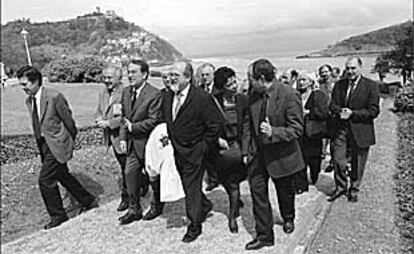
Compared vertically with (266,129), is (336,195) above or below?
below

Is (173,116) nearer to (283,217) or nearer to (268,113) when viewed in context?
(268,113)

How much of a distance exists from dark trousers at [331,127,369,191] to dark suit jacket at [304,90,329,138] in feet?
1.38

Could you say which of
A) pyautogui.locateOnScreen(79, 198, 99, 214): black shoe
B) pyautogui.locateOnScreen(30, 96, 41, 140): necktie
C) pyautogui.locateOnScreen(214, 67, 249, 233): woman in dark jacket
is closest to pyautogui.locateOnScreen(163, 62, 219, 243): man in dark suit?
pyautogui.locateOnScreen(214, 67, 249, 233): woman in dark jacket

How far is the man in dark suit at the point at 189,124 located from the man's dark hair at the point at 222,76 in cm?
64

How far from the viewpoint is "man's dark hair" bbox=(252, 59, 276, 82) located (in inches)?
159

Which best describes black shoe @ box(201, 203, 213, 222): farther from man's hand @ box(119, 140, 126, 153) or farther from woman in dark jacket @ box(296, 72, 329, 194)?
woman in dark jacket @ box(296, 72, 329, 194)

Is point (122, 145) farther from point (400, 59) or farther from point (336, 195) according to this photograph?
point (400, 59)

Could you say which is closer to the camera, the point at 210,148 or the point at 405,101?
the point at 210,148

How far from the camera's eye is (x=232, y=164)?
15.7ft

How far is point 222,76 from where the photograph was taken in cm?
502

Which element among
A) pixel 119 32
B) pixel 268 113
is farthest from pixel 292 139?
pixel 119 32

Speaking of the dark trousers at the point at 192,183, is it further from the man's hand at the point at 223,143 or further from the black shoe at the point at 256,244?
the black shoe at the point at 256,244

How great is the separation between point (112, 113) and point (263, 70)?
1921 mm

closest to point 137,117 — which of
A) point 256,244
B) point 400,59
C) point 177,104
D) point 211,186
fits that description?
point 177,104
